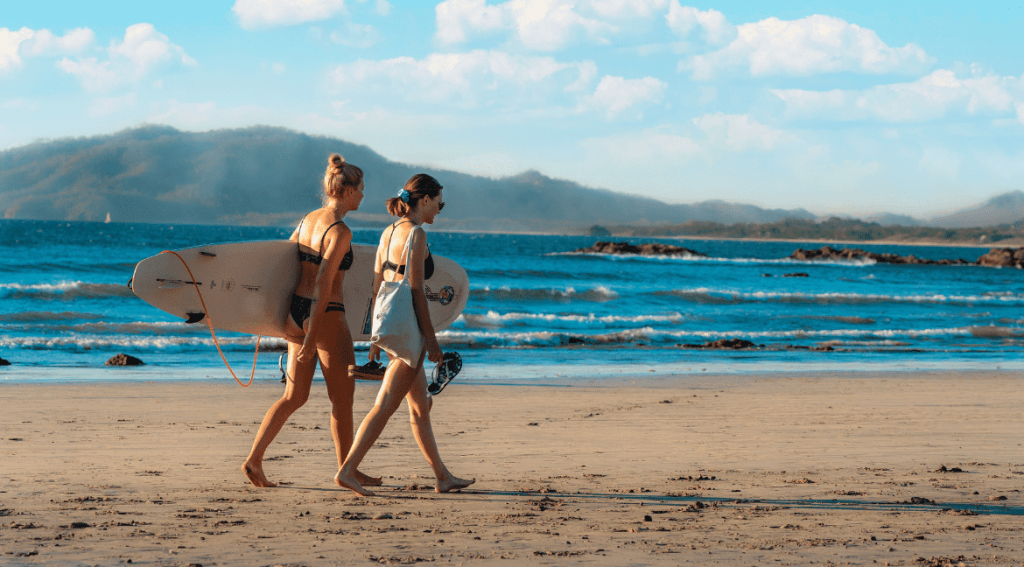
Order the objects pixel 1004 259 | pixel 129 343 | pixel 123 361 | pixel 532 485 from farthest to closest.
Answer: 1. pixel 1004 259
2. pixel 129 343
3. pixel 123 361
4. pixel 532 485

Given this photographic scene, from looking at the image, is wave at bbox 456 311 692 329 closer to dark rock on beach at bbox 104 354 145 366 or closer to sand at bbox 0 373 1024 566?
dark rock on beach at bbox 104 354 145 366

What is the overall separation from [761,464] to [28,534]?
13.7 feet

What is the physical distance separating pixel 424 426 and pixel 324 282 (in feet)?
3.01

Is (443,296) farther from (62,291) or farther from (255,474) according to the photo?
(62,291)

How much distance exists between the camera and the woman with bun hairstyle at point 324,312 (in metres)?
4.33

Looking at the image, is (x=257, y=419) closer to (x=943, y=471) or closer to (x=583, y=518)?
(x=583, y=518)

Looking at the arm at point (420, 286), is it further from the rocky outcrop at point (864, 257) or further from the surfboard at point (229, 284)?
the rocky outcrop at point (864, 257)

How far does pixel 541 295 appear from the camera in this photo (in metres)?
26.7

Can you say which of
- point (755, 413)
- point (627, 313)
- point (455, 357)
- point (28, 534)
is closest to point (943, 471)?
point (755, 413)

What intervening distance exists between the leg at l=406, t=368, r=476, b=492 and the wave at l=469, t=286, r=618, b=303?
21.2 m

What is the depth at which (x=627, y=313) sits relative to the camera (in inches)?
901

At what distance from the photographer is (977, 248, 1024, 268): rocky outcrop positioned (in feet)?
244

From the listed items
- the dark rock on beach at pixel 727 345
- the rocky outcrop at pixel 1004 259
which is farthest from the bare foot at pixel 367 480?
the rocky outcrop at pixel 1004 259

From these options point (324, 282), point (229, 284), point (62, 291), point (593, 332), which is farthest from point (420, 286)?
point (62, 291)
